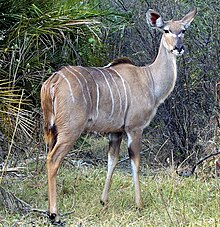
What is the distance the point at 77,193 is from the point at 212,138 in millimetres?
1922

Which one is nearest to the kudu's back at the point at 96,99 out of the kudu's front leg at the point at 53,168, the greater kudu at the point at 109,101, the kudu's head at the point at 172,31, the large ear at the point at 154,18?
the greater kudu at the point at 109,101

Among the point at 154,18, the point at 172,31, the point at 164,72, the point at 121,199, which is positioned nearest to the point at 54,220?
the point at 121,199

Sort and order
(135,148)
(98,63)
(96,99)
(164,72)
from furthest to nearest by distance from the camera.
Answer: (98,63)
(164,72)
(135,148)
(96,99)

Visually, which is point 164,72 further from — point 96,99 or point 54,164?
point 54,164

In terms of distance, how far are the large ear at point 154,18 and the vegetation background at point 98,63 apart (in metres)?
0.50

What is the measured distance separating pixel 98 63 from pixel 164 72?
4.08 ft

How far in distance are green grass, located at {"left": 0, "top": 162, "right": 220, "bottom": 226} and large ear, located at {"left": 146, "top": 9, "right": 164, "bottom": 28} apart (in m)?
1.32

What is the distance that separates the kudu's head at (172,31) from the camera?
4998 mm

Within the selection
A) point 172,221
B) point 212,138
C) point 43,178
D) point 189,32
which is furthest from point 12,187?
point 189,32

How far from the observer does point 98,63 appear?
6.27m

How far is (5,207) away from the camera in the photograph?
434cm

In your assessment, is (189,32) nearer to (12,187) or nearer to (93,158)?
(93,158)

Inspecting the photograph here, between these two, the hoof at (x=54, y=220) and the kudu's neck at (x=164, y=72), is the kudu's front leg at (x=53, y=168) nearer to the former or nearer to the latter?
the hoof at (x=54, y=220)

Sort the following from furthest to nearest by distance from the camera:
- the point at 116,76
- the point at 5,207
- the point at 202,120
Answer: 1. the point at 202,120
2. the point at 116,76
3. the point at 5,207
